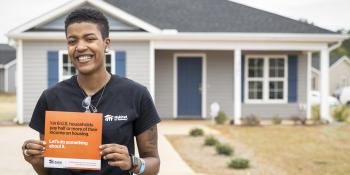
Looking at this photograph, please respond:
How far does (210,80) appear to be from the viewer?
651 inches

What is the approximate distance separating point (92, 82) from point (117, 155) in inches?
16.8

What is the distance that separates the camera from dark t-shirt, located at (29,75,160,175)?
237cm

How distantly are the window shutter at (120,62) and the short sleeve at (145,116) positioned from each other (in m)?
12.2

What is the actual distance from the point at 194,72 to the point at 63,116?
1422cm

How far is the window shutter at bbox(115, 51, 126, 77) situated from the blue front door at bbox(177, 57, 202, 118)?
7.77 ft

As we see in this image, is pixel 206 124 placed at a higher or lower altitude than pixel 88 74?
lower

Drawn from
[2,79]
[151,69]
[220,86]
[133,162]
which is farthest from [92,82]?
[2,79]

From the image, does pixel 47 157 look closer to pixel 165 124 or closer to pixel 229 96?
pixel 165 124

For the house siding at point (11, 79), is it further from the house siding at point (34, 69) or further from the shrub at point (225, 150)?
the shrub at point (225, 150)

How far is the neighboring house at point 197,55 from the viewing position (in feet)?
47.3

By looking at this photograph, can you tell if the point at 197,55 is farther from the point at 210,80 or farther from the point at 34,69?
the point at 34,69

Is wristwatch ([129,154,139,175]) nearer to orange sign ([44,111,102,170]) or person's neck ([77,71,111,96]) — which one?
orange sign ([44,111,102,170])

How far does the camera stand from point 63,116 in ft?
7.73

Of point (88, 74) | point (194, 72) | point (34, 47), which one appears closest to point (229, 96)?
point (194, 72)
